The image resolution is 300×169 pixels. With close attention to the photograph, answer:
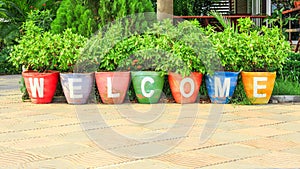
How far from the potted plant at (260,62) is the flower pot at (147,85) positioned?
41.6 inches

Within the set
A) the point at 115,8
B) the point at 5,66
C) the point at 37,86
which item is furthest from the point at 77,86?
the point at 5,66

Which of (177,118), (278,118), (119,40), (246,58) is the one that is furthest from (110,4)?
(278,118)

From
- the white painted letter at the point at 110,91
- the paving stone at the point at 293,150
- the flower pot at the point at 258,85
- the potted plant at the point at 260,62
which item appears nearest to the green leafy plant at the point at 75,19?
the white painted letter at the point at 110,91

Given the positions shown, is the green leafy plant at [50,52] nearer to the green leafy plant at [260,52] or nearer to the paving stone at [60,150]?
the green leafy plant at [260,52]

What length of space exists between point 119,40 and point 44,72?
106cm

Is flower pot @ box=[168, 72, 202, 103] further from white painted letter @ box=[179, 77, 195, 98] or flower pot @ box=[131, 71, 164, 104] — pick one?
flower pot @ box=[131, 71, 164, 104]

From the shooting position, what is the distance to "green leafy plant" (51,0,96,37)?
802 cm

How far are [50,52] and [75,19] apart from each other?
1112mm

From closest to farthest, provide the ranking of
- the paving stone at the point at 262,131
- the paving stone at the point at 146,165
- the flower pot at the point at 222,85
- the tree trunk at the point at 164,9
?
the paving stone at the point at 146,165 → the paving stone at the point at 262,131 → the flower pot at the point at 222,85 → the tree trunk at the point at 164,9

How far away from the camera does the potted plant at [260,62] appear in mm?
6965

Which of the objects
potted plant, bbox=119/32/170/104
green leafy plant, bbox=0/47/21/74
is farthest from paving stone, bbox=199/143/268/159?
green leafy plant, bbox=0/47/21/74

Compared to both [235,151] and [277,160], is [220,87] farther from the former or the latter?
[277,160]

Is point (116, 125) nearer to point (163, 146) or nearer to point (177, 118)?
point (177, 118)

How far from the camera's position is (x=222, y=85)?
274 inches
